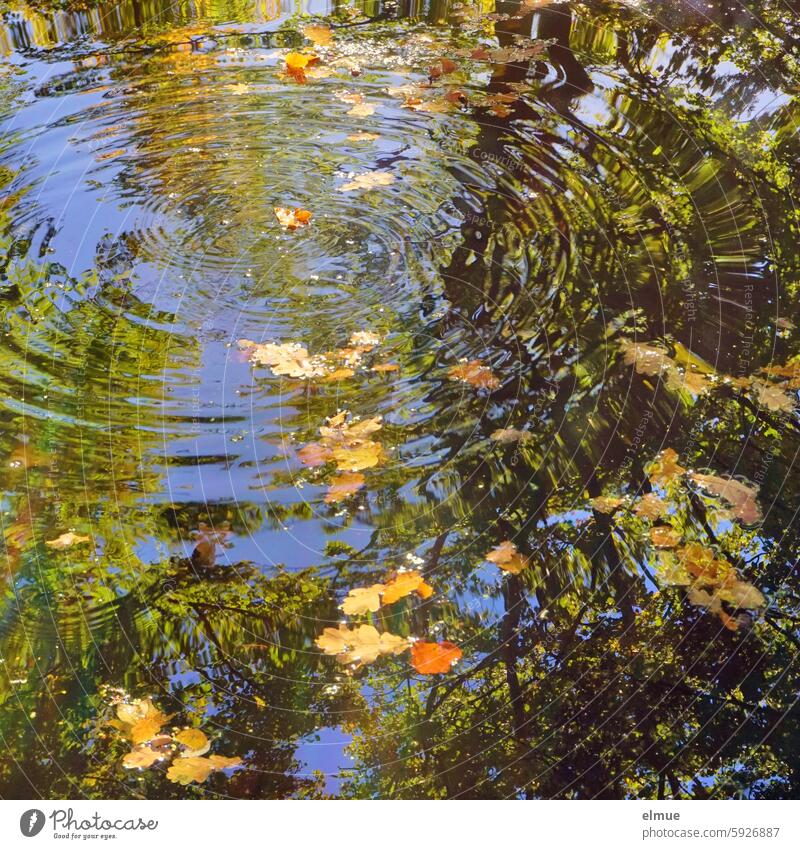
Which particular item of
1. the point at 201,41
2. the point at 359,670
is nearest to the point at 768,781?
the point at 359,670

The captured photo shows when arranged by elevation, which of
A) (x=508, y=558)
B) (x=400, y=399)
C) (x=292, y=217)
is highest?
(x=292, y=217)

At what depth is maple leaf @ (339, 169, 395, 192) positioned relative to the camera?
4.06 meters

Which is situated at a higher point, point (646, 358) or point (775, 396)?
point (646, 358)

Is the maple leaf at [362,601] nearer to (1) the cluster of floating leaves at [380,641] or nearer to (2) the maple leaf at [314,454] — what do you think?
(1) the cluster of floating leaves at [380,641]

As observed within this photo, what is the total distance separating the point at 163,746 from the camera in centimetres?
251

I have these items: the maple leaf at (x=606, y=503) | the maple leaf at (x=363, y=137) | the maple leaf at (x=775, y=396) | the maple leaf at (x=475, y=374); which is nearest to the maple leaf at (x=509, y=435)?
the maple leaf at (x=475, y=374)

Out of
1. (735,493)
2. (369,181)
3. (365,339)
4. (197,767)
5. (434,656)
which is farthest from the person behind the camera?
(369,181)

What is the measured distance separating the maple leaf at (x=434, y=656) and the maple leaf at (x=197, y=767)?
63 cm

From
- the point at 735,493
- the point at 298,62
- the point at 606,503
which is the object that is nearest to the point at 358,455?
the point at 606,503

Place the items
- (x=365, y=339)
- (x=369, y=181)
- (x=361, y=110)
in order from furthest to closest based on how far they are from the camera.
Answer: (x=361, y=110), (x=369, y=181), (x=365, y=339)

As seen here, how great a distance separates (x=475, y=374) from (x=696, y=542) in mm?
1070

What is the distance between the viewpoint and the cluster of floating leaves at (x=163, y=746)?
97.3 inches

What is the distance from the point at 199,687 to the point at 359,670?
0.51 meters

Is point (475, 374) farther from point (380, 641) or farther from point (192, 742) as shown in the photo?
point (192, 742)
